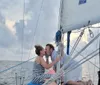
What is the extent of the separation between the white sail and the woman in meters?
0.54

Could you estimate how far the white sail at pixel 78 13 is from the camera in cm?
440

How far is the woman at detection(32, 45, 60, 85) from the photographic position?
5090 mm

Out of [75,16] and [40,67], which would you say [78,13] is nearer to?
[75,16]

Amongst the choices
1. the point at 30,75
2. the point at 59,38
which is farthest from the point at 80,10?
the point at 30,75

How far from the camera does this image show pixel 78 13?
4781mm

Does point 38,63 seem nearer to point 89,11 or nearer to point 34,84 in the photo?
point 34,84

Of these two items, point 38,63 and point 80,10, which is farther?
point 38,63

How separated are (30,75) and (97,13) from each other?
1631mm

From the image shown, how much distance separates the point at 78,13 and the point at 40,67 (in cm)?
104

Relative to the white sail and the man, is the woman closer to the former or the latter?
the man

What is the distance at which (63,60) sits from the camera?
515 centimetres

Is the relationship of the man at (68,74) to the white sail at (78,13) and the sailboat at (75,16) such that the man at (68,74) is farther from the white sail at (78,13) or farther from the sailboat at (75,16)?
the white sail at (78,13)

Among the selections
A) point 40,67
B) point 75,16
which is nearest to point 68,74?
point 40,67

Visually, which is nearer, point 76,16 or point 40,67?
point 76,16
